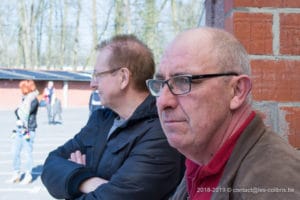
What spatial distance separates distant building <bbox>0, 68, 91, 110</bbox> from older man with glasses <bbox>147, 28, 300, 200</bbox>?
31.2 m

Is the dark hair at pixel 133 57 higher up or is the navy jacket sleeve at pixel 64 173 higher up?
the dark hair at pixel 133 57

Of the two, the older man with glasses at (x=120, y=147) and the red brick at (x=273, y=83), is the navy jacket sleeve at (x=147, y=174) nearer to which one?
the older man with glasses at (x=120, y=147)

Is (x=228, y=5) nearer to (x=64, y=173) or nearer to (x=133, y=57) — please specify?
(x=133, y=57)

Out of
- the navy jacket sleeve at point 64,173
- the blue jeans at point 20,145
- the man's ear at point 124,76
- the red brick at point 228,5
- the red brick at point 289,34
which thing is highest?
the red brick at point 228,5

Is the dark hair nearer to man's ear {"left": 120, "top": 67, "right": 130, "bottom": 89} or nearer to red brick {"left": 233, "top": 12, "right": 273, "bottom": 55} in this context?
man's ear {"left": 120, "top": 67, "right": 130, "bottom": 89}

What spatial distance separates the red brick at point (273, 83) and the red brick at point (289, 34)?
43mm

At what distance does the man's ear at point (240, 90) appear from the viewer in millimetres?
1176

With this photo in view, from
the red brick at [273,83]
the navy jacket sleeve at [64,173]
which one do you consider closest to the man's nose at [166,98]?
the red brick at [273,83]

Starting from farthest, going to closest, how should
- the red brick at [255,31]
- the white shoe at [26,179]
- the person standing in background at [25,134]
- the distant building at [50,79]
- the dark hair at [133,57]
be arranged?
the distant building at [50,79] < the person standing in background at [25,134] < the white shoe at [26,179] < the dark hair at [133,57] < the red brick at [255,31]

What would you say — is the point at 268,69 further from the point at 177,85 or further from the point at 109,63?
the point at 109,63

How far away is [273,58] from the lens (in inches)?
54.4

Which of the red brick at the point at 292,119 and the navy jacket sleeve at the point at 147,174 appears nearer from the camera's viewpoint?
the red brick at the point at 292,119

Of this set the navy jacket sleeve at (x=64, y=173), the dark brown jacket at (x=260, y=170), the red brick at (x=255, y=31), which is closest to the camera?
the dark brown jacket at (x=260, y=170)

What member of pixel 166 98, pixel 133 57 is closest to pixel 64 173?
pixel 133 57
